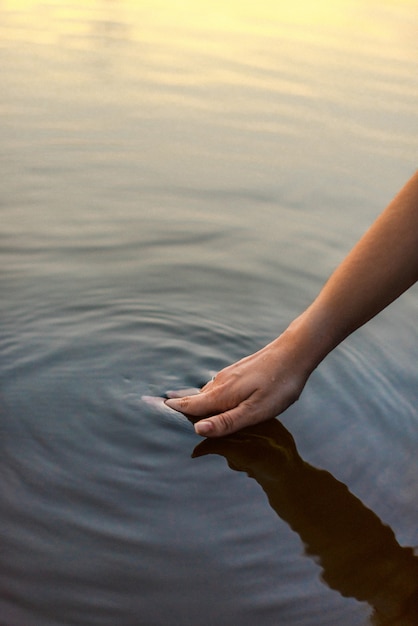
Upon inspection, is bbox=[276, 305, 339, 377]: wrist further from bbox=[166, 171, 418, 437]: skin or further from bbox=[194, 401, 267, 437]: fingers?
bbox=[194, 401, 267, 437]: fingers

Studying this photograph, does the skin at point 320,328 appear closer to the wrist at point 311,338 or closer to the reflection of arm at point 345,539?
the wrist at point 311,338

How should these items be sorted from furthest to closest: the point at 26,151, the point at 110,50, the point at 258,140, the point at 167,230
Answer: the point at 110,50, the point at 258,140, the point at 26,151, the point at 167,230

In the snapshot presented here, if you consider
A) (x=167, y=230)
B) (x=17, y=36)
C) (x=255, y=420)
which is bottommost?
(x=255, y=420)

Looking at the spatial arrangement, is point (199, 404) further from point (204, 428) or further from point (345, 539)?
point (345, 539)

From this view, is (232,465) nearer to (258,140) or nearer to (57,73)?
(258,140)

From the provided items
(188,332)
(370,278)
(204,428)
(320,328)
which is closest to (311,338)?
(320,328)

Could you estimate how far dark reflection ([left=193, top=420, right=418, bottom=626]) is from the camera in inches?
49.4

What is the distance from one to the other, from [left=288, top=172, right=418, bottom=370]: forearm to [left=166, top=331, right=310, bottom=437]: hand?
1.7 inches

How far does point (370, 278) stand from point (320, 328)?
0.13 meters

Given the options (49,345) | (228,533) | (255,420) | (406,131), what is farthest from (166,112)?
(228,533)

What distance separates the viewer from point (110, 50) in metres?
3.57

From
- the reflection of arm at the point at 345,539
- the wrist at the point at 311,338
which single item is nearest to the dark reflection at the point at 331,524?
the reflection of arm at the point at 345,539

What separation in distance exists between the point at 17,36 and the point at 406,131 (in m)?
1.70

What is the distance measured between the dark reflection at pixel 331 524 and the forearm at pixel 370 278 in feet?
0.67
